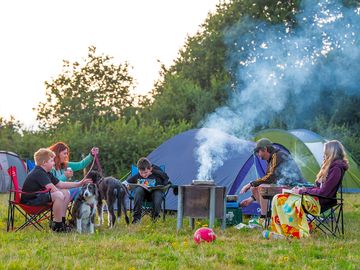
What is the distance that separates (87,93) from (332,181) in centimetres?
2352

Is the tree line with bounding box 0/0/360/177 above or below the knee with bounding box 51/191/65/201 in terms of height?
above

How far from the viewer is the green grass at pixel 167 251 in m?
4.90

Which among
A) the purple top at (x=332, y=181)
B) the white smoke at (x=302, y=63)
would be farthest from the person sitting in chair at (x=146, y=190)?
the white smoke at (x=302, y=63)

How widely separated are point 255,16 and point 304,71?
5.70 m

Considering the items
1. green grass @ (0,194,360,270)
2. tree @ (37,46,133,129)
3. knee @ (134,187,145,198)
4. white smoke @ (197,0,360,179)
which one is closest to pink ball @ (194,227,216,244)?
green grass @ (0,194,360,270)

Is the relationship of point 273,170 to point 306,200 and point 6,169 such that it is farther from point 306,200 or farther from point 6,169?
point 6,169

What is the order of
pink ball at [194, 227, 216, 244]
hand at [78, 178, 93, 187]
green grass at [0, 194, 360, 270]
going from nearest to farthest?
green grass at [0, 194, 360, 270] < pink ball at [194, 227, 216, 244] < hand at [78, 178, 93, 187]

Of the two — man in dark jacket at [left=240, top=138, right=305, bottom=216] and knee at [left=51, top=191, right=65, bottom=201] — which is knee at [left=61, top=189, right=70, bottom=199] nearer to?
knee at [left=51, top=191, right=65, bottom=201]

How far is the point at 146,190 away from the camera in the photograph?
27.3 feet

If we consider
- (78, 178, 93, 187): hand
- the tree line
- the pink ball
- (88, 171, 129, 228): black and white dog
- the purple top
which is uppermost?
the tree line

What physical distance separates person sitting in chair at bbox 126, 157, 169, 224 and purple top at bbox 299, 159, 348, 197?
2236 mm

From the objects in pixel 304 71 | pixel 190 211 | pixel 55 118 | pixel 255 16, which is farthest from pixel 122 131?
pixel 55 118

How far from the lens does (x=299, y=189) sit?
680 cm

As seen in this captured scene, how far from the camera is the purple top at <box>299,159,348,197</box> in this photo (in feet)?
22.2
